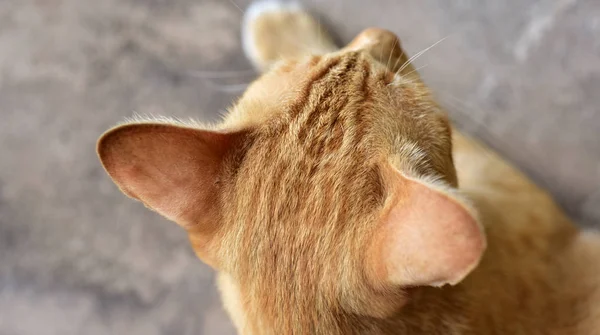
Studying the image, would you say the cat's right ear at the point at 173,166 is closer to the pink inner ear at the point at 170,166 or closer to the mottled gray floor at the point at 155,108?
the pink inner ear at the point at 170,166

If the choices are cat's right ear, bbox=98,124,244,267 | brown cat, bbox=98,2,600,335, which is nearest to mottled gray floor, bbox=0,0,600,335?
brown cat, bbox=98,2,600,335

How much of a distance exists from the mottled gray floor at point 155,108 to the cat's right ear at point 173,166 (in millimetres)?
806

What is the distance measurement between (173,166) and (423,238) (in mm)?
414

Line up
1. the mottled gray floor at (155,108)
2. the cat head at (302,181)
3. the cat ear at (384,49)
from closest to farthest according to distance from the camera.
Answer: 1. the cat head at (302,181)
2. the cat ear at (384,49)
3. the mottled gray floor at (155,108)

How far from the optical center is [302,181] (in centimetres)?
85

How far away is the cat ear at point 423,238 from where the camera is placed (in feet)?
2.13

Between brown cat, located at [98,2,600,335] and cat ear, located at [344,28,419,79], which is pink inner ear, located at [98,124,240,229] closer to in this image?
brown cat, located at [98,2,600,335]

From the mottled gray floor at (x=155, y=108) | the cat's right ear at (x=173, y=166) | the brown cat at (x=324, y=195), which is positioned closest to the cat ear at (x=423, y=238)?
the brown cat at (x=324, y=195)

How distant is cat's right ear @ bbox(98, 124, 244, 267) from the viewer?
0.87 m

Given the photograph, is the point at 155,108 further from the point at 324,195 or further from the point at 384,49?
the point at 324,195

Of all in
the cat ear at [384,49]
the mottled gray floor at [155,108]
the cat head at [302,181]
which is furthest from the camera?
the mottled gray floor at [155,108]

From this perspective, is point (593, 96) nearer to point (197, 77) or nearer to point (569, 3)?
point (569, 3)

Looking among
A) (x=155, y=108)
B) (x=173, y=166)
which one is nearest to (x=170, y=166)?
(x=173, y=166)

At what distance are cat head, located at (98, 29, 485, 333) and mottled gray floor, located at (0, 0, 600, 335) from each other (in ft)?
2.53
